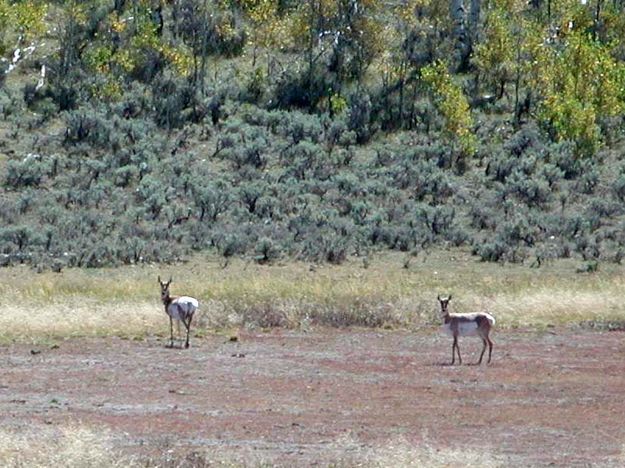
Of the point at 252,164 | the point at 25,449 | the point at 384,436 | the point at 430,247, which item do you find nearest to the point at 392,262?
the point at 430,247

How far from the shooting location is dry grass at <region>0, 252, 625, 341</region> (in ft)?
101

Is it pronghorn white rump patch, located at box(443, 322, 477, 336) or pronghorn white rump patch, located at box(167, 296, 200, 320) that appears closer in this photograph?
pronghorn white rump patch, located at box(443, 322, 477, 336)

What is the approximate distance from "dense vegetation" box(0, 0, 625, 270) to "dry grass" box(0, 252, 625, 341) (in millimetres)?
4257

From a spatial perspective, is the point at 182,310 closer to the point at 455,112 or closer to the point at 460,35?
the point at 455,112

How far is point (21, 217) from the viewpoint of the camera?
154 ft

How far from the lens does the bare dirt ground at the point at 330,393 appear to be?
62.2 feet

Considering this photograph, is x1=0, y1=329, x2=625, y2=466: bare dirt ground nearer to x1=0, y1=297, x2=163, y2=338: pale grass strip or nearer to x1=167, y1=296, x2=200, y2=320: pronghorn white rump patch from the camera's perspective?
x1=167, y1=296, x2=200, y2=320: pronghorn white rump patch

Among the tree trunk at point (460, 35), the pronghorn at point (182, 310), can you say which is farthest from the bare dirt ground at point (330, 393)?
the tree trunk at point (460, 35)

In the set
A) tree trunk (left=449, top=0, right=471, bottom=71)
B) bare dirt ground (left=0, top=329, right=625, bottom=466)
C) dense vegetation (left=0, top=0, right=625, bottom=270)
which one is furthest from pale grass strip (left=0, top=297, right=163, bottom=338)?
tree trunk (left=449, top=0, right=471, bottom=71)

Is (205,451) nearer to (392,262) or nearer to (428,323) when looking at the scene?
(428,323)

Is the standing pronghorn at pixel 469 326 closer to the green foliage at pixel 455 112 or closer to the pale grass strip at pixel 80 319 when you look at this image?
the pale grass strip at pixel 80 319

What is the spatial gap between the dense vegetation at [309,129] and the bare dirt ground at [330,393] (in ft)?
45.2

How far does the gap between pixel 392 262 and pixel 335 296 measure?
35.8ft

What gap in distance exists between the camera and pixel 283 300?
3256 centimetres
